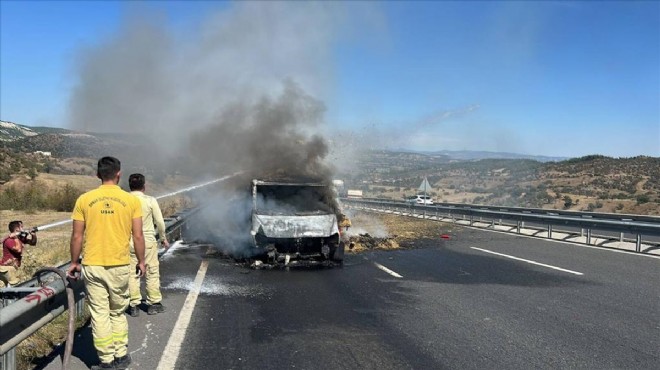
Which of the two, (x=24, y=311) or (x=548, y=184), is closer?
(x=24, y=311)

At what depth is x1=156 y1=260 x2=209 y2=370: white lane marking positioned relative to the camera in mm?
5090

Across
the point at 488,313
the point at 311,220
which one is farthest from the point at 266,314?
the point at 311,220

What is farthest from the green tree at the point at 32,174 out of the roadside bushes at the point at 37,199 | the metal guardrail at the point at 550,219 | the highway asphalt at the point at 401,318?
the highway asphalt at the point at 401,318

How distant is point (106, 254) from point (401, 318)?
12.4 ft

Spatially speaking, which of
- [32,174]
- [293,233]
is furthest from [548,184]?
[293,233]

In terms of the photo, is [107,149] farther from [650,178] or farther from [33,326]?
[650,178]

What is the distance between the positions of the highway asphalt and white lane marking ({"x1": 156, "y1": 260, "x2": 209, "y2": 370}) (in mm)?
13

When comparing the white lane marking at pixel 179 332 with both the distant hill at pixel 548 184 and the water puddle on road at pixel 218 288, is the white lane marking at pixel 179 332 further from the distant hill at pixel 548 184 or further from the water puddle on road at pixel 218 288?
the distant hill at pixel 548 184

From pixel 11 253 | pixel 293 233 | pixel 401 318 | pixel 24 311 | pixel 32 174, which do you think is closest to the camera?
pixel 24 311

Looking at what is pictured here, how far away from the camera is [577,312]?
728 cm

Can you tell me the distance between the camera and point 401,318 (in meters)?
6.88

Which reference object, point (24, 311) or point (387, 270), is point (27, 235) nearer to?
point (24, 311)

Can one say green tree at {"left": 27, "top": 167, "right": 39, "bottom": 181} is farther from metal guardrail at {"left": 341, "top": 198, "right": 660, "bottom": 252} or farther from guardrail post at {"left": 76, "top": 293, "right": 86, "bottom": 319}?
guardrail post at {"left": 76, "top": 293, "right": 86, "bottom": 319}

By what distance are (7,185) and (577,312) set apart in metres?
31.4
